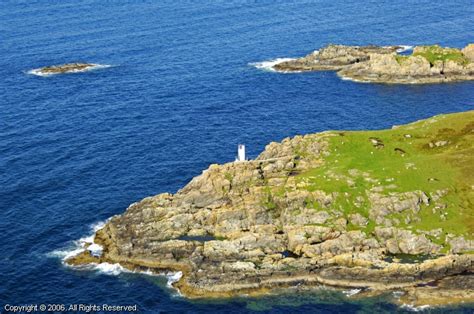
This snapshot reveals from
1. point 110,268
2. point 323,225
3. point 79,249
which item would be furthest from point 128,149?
point 323,225

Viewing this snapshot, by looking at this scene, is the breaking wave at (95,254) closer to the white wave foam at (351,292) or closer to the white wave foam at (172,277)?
the white wave foam at (172,277)

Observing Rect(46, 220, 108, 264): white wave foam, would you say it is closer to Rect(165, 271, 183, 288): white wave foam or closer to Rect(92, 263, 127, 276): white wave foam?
Rect(92, 263, 127, 276): white wave foam

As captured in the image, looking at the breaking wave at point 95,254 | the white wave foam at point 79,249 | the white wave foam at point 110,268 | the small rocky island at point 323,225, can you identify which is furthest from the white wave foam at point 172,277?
the white wave foam at point 79,249

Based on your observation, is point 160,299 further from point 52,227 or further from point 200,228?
point 52,227

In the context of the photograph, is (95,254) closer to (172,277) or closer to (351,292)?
(172,277)

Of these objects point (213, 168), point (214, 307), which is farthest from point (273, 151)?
point (214, 307)

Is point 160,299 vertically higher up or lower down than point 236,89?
lower down
